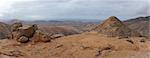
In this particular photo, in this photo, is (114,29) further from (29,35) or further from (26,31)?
(26,31)

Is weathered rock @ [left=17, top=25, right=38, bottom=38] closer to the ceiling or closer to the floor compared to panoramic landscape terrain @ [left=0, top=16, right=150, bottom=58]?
closer to the ceiling

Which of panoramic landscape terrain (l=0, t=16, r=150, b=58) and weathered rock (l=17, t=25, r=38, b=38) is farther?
weathered rock (l=17, t=25, r=38, b=38)

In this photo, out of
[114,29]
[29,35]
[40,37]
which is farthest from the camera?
[114,29]

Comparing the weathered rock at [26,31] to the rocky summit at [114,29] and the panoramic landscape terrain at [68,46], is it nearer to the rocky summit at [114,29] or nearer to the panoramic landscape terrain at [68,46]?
the panoramic landscape terrain at [68,46]

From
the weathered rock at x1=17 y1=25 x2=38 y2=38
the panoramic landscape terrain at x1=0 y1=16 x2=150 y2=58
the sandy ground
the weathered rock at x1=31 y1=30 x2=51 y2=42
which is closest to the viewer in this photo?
the sandy ground

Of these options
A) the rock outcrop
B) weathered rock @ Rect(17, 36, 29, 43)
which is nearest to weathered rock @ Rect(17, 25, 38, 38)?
the rock outcrop

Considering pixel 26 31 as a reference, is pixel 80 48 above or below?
below

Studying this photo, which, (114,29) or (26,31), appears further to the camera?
(114,29)

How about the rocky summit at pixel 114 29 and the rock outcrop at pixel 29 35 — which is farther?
the rocky summit at pixel 114 29

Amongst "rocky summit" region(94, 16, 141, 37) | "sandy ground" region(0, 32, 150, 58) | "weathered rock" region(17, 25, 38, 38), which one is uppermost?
"weathered rock" region(17, 25, 38, 38)

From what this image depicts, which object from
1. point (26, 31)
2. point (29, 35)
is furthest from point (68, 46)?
point (26, 31)

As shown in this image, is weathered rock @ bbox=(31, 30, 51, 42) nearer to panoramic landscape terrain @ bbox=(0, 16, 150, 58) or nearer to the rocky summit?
panoramic landscape terrain @ bbox=(0, 16, 150, 58)

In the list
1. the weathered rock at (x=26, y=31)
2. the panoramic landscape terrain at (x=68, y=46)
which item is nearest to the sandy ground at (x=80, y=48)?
the panoramic landscape terrain at (x=68, y=46)

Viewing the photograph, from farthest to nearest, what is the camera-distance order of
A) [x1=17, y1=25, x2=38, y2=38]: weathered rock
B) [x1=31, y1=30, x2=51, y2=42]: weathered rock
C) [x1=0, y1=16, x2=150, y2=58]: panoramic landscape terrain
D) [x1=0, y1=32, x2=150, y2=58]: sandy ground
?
[x1=17, y1=25, x2=38, y2=38]: weathered rock
[x1=31, y1=30, x2=51, y2=42]: weathered rock
[x1=0, y1=16, x2=150, y2=58]: panoramic landscape terrain
[x1=0, y1=32, x2=150, y2=58]: sandy ground
